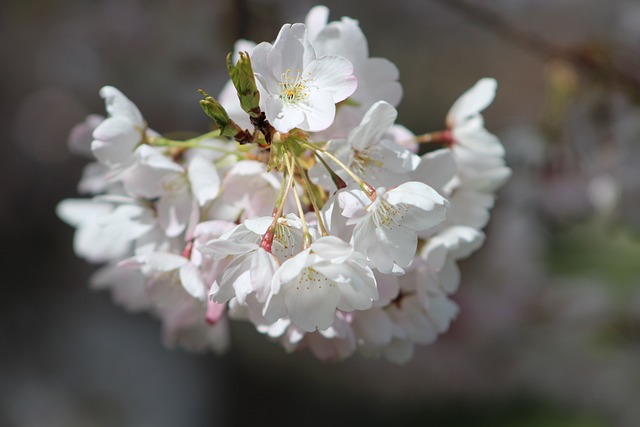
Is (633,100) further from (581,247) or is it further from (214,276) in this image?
(581,247)

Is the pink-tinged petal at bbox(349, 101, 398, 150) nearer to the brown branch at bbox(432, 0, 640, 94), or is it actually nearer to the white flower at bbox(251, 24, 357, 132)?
Result: the white flower at bbox(251, 24, 357, 132)

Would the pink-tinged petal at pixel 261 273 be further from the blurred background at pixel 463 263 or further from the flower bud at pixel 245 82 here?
the blurred background at pixel 463 263

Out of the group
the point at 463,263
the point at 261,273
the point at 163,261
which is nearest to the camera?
the point at 261,273

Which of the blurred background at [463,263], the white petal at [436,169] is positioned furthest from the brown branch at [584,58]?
the white petal at [436,169]

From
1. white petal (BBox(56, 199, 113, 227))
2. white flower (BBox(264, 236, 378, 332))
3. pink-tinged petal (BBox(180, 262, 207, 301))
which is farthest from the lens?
white petal (BBox(56, 199, 113, 227))

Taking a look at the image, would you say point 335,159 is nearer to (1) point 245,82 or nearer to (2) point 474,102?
(1) point 245,82

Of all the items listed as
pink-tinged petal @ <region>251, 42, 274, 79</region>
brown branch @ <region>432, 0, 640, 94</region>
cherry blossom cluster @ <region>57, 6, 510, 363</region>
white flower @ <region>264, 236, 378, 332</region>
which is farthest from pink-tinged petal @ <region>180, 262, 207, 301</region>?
brown branch @ <region>432, 0, 640, 94</region>

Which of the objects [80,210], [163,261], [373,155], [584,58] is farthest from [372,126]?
[584,58]
